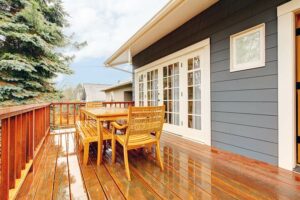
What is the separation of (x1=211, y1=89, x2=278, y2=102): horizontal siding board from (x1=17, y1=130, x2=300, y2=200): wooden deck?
88 centimetres

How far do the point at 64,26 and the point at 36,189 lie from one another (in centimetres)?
673

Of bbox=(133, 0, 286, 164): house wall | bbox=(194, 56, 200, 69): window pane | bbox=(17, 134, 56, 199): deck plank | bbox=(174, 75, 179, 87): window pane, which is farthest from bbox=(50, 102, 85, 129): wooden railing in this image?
bbox=(133, 0, 286, 164): house wall

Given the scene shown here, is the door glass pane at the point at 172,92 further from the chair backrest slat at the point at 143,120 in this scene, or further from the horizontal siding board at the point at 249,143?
the chair backrest slat at the point at 143,120

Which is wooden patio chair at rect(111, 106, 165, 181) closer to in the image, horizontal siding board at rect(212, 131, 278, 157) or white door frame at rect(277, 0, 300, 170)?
horizontal siding board at rect(212, 131, 278, 157)

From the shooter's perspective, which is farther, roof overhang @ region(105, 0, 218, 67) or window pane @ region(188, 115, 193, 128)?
window pane @ region(188, 115, 193, 128)

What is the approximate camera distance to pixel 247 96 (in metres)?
2.54

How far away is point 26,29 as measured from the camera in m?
5.45

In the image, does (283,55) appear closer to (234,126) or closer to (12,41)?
(234,126)

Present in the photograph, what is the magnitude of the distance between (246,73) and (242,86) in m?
0.20

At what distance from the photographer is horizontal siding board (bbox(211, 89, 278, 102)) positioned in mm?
2248

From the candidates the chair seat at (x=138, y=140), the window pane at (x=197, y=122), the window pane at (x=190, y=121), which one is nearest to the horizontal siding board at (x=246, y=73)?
the window pane at (x=197, y=122)

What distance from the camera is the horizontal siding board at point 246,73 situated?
2230 mm

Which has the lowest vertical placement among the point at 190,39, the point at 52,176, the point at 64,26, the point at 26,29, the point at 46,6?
the point at 52,176

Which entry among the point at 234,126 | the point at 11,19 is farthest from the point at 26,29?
the point at 234,126
